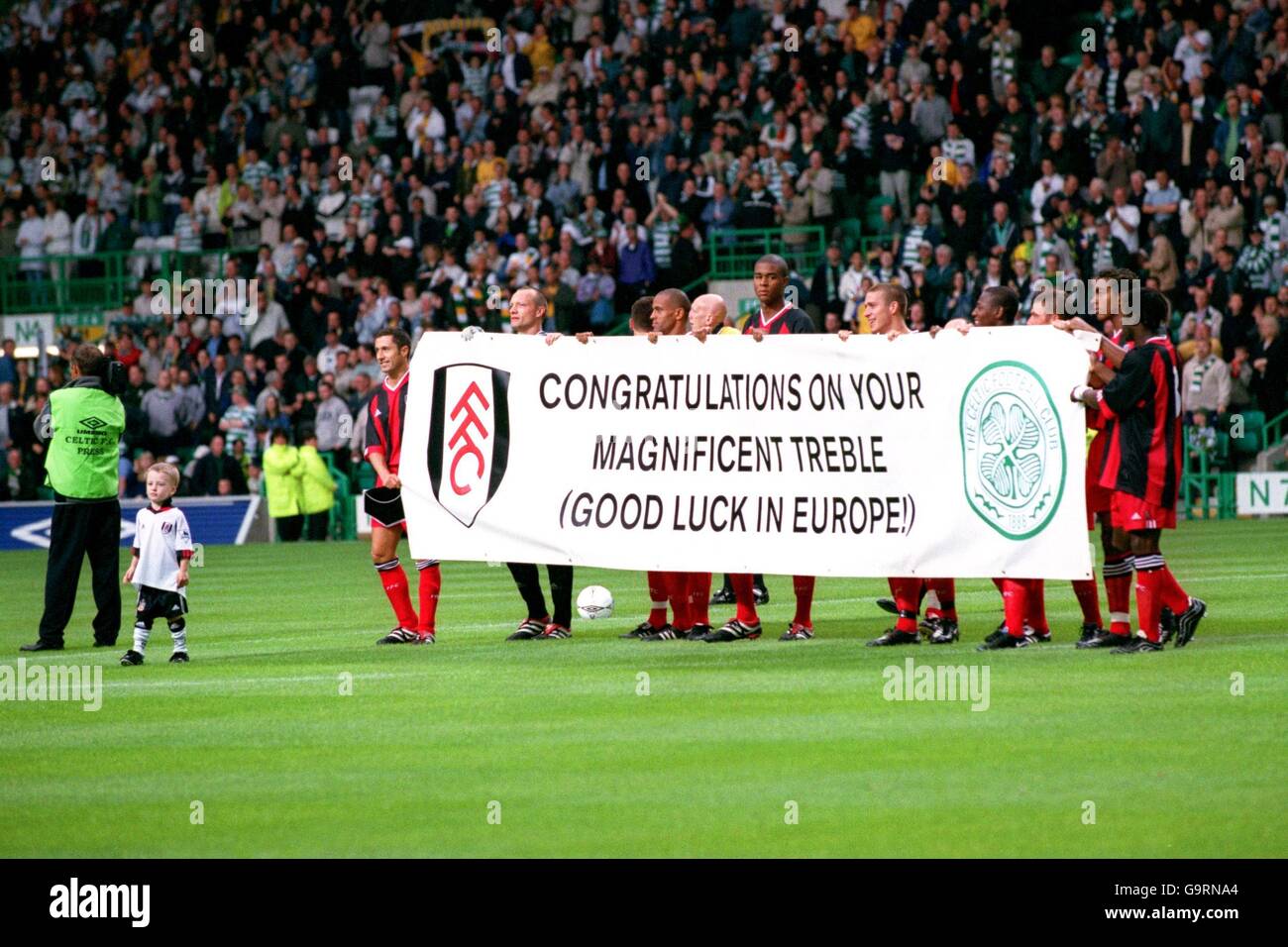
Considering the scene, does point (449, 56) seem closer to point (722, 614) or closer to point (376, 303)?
point (376, 303)

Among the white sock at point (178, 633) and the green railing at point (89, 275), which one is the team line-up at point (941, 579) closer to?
the white sock at point (178, 633)

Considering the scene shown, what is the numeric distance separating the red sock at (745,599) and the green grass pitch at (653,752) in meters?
0.55

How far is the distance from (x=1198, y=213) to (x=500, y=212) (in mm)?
11444

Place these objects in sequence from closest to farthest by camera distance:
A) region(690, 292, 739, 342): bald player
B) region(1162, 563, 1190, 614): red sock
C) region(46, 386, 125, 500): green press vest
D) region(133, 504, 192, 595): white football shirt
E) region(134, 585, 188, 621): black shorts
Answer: region(1162, 563, 1190, 614): red sock < region(133, 504, 192, 595): white football shirt < region(134, 585, 188, 621): black shorts < region(690, 292, 739, 342): bald player < region(46, 386, 125, 500): green press vest

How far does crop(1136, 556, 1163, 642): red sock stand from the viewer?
12328 millimetres

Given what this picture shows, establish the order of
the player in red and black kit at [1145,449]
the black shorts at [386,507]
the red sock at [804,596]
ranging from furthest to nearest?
the black shorts at [386,507], the red sock at [804,596], the player in red and black kit at [1145,449]

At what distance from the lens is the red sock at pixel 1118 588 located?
12.9m

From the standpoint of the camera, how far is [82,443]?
50.5 ft

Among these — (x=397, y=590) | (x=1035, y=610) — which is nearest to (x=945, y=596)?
(x=1035, y=610)

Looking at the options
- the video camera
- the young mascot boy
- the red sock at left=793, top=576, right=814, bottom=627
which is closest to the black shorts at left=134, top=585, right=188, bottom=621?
the young mascot boy

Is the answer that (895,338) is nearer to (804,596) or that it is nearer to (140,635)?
(804,596)

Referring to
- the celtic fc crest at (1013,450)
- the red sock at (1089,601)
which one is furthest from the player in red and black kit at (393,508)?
the red sock at (1089,601)

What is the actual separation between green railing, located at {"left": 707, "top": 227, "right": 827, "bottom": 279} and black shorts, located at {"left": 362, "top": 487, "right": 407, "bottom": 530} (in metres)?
17.8

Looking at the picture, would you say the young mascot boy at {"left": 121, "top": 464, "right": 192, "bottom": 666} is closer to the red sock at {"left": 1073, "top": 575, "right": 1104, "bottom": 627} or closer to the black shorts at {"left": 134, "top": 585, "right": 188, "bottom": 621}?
the black shorts at {"left": 134, "top": 585, "right": 188, "bottom": 621}
